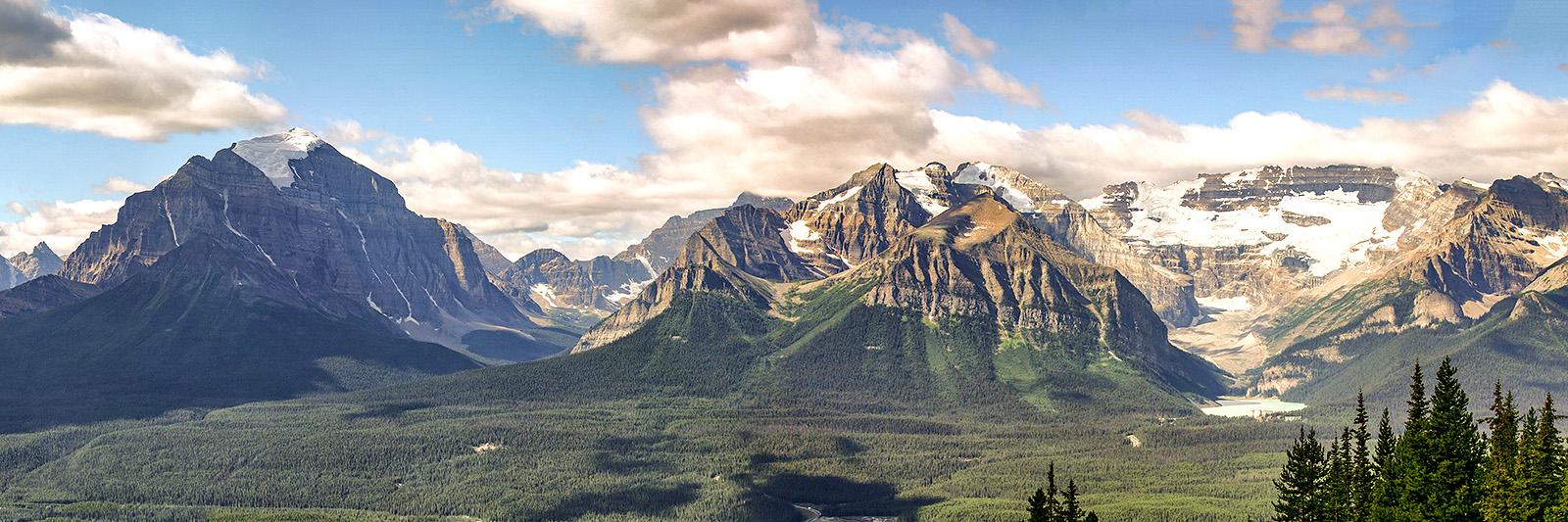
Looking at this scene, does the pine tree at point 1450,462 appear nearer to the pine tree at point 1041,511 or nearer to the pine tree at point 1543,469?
the pine tree at point 1543,469

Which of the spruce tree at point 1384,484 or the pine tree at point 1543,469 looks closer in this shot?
the pine tree at point 1543,469

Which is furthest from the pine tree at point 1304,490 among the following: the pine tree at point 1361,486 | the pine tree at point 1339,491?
the pine tree at point 1361,486

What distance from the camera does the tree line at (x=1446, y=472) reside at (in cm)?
9175

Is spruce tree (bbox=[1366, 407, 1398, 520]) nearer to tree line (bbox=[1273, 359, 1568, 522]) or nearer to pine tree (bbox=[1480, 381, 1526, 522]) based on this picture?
tree line (bbox=[1273, 359, 1568, 522])

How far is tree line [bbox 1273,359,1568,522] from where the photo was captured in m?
91.8

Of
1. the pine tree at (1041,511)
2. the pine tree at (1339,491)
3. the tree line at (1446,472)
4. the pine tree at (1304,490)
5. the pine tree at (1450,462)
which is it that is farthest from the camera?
the pine tree at (1304,490)

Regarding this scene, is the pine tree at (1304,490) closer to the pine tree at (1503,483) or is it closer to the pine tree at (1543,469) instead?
the pine tree at (1543,469)

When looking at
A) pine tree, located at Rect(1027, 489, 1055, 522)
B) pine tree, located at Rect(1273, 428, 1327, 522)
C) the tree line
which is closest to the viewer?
the tree line

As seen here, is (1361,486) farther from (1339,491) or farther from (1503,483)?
(1503,483)

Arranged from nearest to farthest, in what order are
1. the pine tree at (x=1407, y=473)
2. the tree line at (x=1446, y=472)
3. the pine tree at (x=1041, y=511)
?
the tree line at (x=1446, y=472) → the pine tree at (x=1041, y=511) → the pine tree at (x=1407, y=473)

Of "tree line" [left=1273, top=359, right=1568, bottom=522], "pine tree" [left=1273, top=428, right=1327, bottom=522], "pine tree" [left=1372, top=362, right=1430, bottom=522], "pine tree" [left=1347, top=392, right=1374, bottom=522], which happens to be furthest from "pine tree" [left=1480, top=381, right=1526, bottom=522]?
"pine tree" [left=1273, top=428, right=1327, bottom=522]

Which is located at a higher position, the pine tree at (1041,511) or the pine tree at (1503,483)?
the pine tree at (1503,483)

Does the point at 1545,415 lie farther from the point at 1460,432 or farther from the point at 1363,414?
the point at 1363,414

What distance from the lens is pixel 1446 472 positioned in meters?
102
